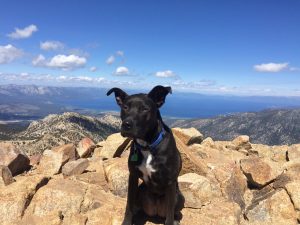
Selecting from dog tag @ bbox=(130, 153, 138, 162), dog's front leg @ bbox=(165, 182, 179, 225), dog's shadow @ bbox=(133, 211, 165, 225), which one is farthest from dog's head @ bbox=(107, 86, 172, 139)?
dog's shadow @ bbox=(133, 211, 165, 225)

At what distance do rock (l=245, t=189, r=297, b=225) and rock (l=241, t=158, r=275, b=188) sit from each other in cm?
146

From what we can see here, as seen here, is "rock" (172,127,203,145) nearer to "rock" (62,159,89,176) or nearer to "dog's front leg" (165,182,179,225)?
"rock" (62,159,89,176)

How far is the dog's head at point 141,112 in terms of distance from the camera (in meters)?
7.60

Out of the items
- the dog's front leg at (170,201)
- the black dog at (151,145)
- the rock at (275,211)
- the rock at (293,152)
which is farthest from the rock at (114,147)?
the rock at (293,152)

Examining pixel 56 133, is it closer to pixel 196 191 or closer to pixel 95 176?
pixel 95 176

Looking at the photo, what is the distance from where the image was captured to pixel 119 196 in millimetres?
11562

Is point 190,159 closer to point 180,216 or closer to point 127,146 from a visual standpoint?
point 180,216

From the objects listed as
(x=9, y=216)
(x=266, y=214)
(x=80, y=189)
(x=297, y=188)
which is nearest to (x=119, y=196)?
(x=80, y=189)

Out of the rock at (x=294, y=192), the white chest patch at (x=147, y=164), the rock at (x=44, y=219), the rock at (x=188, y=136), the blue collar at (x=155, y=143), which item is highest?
the blue collar at (x=155, y=143)

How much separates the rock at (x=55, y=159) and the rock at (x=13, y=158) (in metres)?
1.01

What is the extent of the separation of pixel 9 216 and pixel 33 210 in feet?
2.22

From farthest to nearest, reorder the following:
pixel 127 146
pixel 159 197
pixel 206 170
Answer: pixel 127 146, pixel 206 170, pixel 159 197

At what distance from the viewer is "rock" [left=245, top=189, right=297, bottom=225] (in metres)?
10.8

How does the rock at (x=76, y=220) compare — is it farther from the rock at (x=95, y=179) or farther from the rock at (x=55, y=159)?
the rock at (x=55, y=159)
